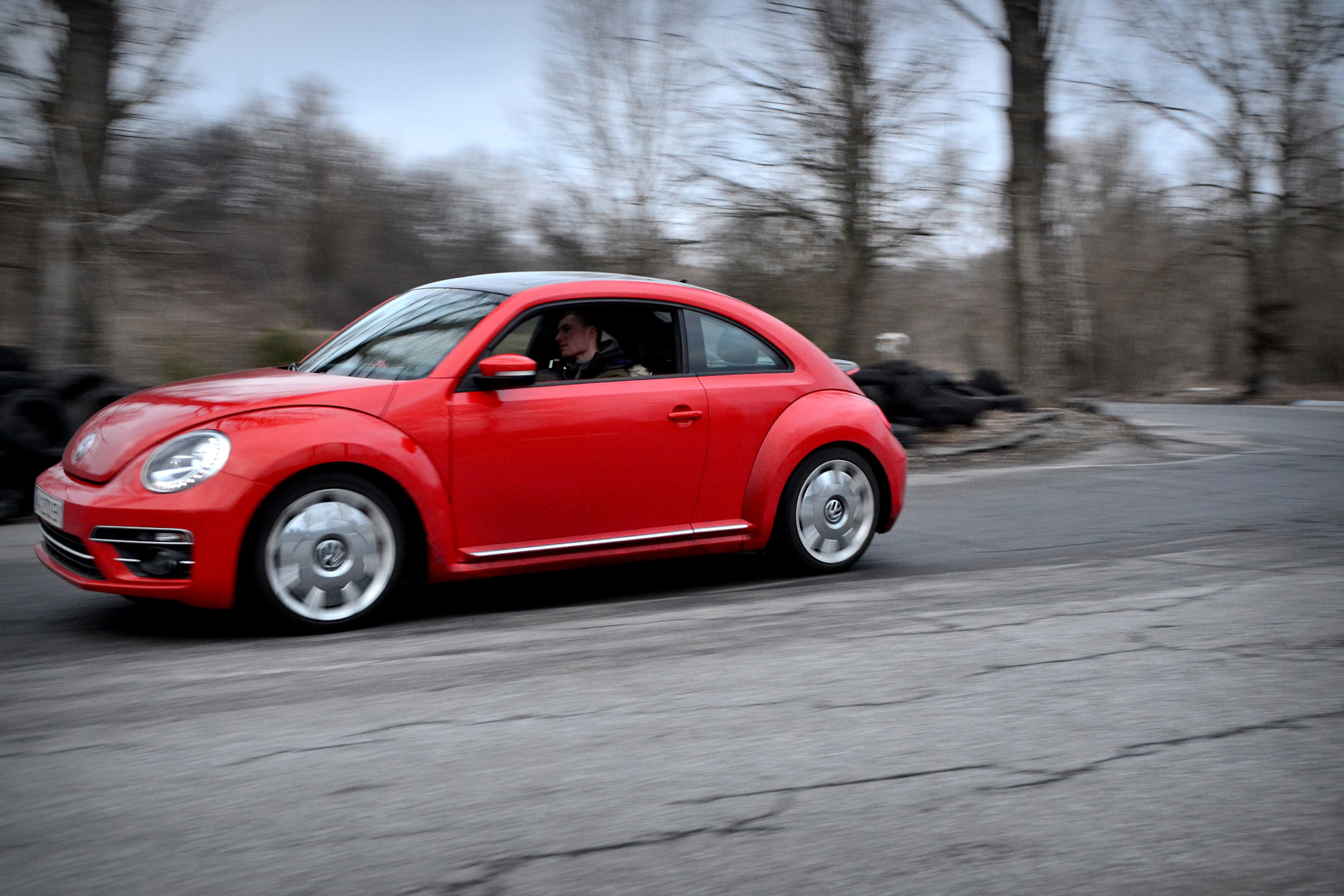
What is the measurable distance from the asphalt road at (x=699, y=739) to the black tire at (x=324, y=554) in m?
0.15

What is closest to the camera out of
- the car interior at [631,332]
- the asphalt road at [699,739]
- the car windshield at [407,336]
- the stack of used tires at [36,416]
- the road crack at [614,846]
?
the road crack at [614,846]

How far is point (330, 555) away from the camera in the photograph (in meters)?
5.15

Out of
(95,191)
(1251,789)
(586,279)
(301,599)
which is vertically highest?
(95,191)

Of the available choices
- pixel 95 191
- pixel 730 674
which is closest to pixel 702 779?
pixel 730 674

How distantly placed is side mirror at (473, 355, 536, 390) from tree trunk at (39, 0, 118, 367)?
26.8ft

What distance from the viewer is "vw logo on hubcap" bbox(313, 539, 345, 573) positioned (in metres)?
5.12

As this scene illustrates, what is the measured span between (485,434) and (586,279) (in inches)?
44.1

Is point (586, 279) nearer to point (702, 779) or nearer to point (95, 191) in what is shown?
point (702, 779)

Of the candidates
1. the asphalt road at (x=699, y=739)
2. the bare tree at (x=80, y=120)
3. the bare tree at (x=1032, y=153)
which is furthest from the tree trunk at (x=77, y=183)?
the bare tree at (x=1032, y=153)

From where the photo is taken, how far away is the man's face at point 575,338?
618 cm

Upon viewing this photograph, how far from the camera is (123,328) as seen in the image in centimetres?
1414

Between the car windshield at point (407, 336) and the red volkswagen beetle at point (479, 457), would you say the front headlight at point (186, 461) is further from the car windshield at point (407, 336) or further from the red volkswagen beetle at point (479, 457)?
the car windshield at point (407, 336)

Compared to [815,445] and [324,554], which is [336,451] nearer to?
[324,554]

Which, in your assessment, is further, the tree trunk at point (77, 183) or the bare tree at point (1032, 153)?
the bare tree at point (1032, 153)
